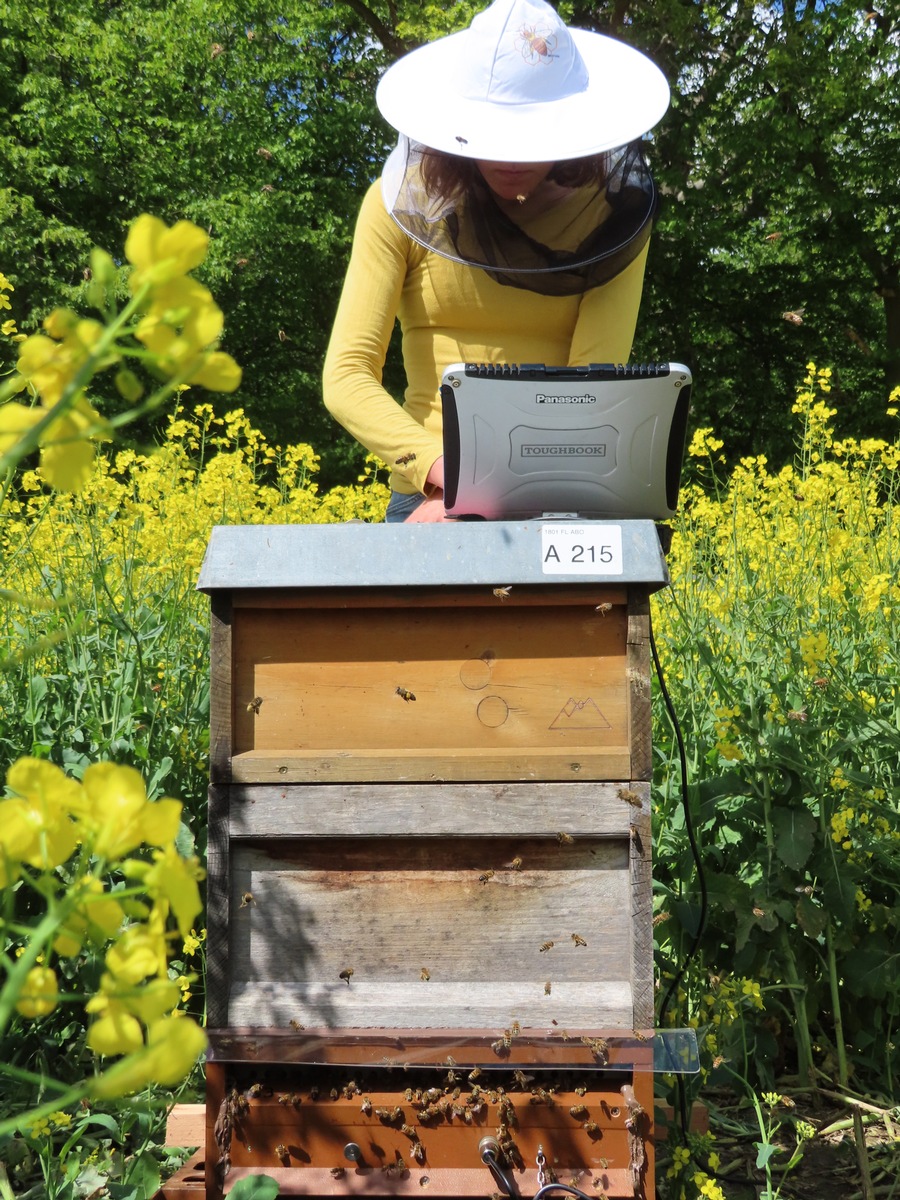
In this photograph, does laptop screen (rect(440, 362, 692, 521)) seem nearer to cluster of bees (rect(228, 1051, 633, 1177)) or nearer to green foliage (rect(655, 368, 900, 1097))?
cluster of bees (rect(228, 1051, 633, 1177))

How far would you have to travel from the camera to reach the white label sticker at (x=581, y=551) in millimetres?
1674

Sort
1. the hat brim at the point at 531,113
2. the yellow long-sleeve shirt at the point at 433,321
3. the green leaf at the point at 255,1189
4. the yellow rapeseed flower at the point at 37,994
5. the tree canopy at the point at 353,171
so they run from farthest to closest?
the tree canopy at the point at 353,171 < the yellow long-sleeve shirt at the point at 433,321 < the hat brim at the point at 531,113 < the green leaf at the point at 255,1189 < the yellow rapeseed flower at the point at 37,994

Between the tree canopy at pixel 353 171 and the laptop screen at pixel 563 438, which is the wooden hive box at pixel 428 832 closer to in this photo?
the laptop screen at pixel 563 438

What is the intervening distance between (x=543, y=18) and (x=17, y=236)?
12.3 m

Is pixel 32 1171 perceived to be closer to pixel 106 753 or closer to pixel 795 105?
pixel 106 753

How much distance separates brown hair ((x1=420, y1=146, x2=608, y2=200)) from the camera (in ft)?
7.15

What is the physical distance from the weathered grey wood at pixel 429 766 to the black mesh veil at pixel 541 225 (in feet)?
3.22

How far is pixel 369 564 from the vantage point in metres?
1.69

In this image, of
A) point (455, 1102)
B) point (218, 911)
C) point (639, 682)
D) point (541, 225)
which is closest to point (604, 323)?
point (541, 225)

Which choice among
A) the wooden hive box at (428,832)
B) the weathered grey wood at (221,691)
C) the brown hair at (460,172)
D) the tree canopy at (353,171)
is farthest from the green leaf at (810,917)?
the tree canopy at (353,171)

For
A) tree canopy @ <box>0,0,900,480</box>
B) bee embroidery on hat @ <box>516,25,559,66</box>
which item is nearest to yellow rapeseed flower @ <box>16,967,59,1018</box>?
bee embroidery on hat @ <box>516,25,559,66</box>

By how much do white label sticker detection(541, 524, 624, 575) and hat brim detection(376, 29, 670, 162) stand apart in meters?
0.72

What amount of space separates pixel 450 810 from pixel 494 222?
115cm

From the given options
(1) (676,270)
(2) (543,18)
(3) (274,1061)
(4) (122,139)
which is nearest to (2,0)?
(4) (122,139)
